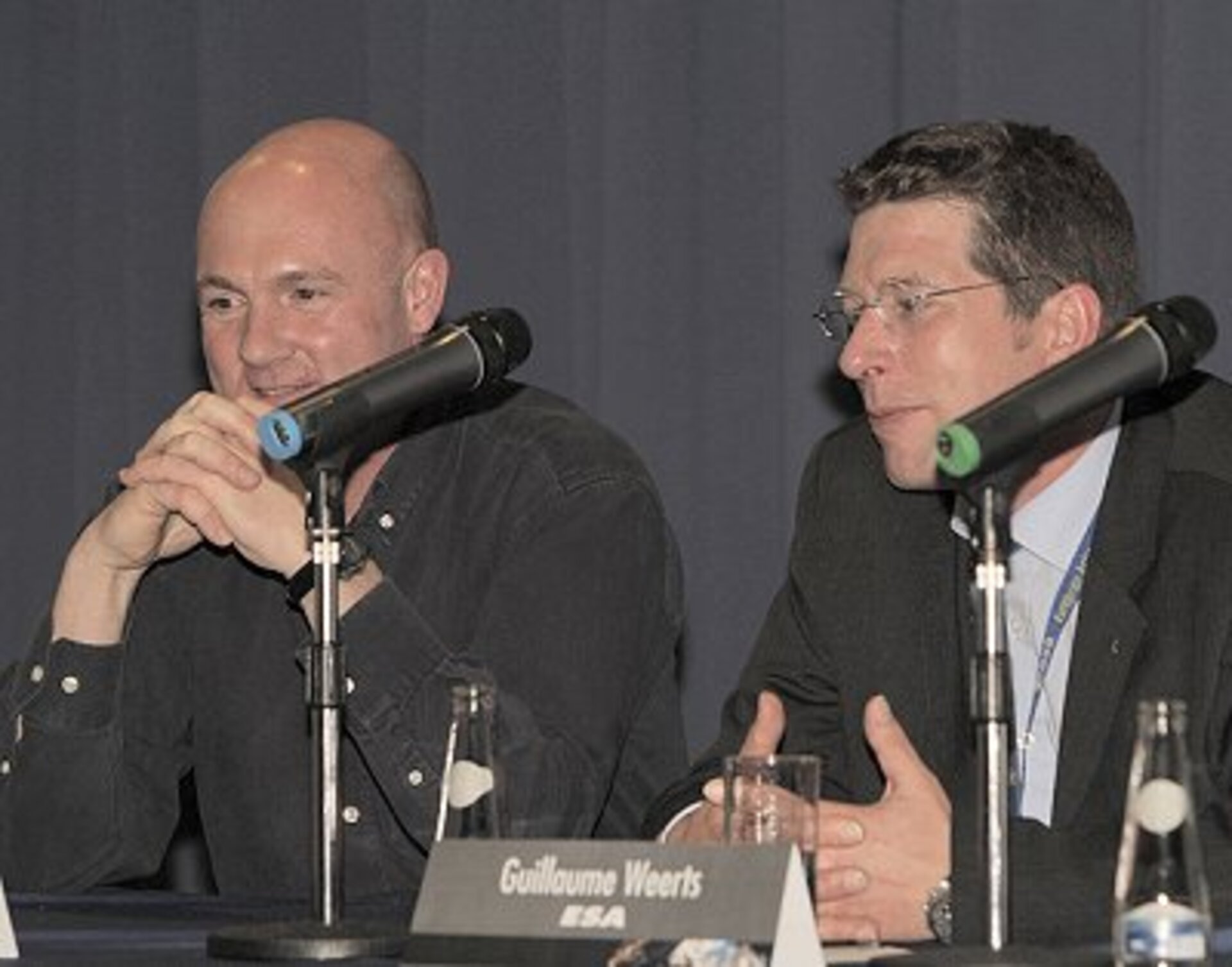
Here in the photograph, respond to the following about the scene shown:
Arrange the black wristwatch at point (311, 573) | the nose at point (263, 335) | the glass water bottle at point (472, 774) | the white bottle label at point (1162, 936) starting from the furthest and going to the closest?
the nose at point (263, 335)
the black wristwatch at point (311, 573)
the glass water bottle at point (472, 774)
the white bottle label at point (1162, 936)

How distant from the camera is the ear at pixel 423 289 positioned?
131 inches

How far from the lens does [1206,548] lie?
2885 mm

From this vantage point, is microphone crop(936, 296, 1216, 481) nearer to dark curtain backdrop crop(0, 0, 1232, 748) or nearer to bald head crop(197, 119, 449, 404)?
bald head crop(197, 119, 449, 404)

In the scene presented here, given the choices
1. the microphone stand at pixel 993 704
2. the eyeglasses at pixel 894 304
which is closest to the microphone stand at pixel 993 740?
the microphone stand at pixel 993 704

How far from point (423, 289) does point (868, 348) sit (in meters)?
0.63

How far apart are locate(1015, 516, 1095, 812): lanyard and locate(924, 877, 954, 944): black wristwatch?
1.61 feet

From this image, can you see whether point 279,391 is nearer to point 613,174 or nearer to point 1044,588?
point 1044,588

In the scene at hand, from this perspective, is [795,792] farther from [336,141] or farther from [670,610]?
[336,141]

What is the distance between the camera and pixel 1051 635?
2953 millimetres

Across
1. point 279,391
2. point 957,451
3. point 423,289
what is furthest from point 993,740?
point 423,289

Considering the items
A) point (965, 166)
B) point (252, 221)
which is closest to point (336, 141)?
point (252, 221)

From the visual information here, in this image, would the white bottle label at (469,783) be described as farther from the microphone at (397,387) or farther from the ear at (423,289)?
the ear at (423,289)

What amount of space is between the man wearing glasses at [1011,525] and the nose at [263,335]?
0.65 m

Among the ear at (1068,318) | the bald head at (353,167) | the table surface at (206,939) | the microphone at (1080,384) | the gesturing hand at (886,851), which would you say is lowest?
the table surface at (206,939)
